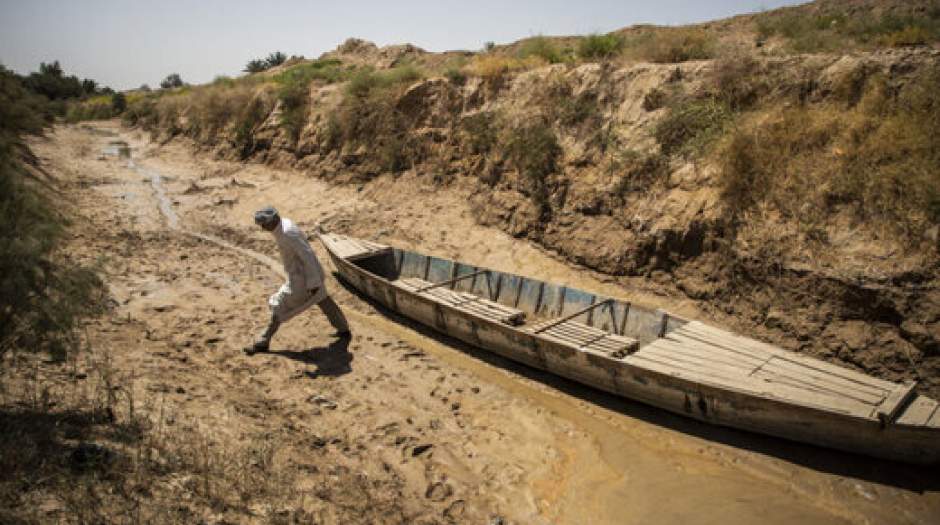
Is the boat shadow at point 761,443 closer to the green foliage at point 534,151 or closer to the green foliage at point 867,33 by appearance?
the green foliage at point 534,151

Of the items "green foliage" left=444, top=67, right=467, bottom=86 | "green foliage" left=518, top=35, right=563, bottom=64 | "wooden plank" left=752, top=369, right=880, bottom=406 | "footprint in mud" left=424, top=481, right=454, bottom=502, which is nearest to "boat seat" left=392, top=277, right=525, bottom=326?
"footprint in mud" left=424, top=481, right=454, bottom=502

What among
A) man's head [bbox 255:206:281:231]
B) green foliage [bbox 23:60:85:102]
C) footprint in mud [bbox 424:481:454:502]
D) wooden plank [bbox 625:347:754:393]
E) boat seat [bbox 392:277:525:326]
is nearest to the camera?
footprint in mud [bbox 424:481:454:502]

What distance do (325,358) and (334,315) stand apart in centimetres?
66

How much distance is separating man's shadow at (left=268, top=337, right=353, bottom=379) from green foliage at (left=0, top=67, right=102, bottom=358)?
2.64m

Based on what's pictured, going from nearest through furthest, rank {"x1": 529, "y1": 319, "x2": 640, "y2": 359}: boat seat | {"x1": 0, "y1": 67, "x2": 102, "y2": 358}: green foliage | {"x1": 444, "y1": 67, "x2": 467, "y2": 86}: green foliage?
{"x1": 0, "y1": 67, "x2": 102, "y2": 358}: green foliage
{"x1": 529, "y1": 319, "x2": 640, "y2": 359}: boat seat
{"x1": 444, "y1": 67, "x2": 467, "y2": 86}: green foliage

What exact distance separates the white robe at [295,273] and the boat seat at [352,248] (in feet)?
8.81

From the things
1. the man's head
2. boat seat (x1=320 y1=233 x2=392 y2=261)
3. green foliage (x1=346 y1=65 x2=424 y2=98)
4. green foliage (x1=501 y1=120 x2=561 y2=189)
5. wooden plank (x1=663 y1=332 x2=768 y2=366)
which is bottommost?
wooden plank (x1=663 y1=332 x2=768 y2=366)

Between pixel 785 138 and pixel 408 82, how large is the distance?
11.1 m

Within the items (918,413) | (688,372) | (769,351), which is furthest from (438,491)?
(918,413)

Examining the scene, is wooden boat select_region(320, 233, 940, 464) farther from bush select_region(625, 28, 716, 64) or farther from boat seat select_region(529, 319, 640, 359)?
bush select_region(625, 28, 716, 64)

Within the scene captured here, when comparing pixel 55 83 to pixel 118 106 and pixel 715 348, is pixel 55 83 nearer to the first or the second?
pixel 118 106

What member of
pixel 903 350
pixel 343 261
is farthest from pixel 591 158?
pixel 903 350

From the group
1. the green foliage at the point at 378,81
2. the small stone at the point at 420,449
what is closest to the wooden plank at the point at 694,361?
the small stone at the point at 420,449

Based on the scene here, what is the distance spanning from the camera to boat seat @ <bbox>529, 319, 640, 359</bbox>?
22.3 feet
